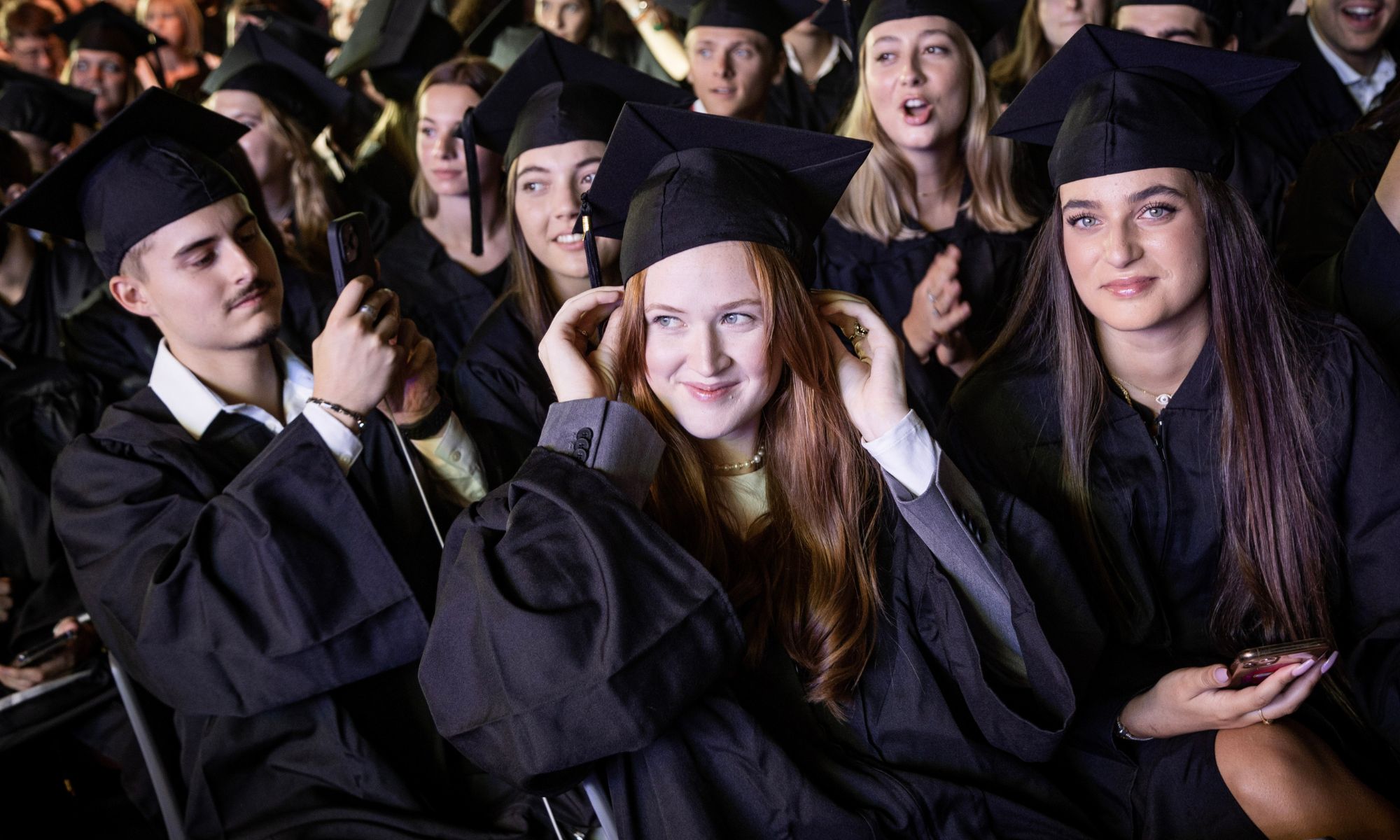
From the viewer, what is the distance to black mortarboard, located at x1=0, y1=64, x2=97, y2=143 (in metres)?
4.59

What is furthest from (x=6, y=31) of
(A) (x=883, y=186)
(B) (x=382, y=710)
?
(B) (x=382, y=710)

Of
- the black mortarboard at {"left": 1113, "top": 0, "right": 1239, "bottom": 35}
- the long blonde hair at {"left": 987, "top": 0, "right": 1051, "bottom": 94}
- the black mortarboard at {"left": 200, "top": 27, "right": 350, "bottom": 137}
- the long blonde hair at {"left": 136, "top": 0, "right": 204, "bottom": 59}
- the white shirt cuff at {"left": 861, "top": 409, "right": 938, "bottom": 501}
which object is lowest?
the white shirt cuff at {"left": 861, "top": 409, "right": 938, "bottom": 501}

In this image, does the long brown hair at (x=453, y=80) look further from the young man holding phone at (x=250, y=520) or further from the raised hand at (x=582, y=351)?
the raised hand at (x=582, y=351)

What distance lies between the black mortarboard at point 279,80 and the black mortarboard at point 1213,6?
3.07m

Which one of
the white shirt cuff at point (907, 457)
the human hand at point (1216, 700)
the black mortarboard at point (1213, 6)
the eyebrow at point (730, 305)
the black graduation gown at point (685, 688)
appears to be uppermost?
the black mortarboard at point (1213, 6)

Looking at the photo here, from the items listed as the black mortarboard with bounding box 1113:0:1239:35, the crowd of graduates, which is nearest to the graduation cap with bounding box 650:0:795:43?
the black mortarboard with bounding box 1113:0:1239:35

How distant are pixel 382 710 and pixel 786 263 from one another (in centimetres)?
123

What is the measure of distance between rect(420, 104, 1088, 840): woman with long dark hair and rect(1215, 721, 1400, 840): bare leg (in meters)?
0.29

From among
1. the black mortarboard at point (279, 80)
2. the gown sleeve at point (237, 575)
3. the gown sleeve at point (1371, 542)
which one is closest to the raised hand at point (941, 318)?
the gown sleeve at point (1371, 542)

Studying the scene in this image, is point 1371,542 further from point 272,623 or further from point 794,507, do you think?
point 272,623

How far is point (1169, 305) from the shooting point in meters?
2.23

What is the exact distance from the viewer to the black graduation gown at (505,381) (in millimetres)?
2969

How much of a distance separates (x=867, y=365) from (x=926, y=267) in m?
1.56

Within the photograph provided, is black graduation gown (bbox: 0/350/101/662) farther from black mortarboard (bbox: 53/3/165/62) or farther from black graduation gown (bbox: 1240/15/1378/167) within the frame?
black graduation gown (bbox: 1240/15/1378/167)
